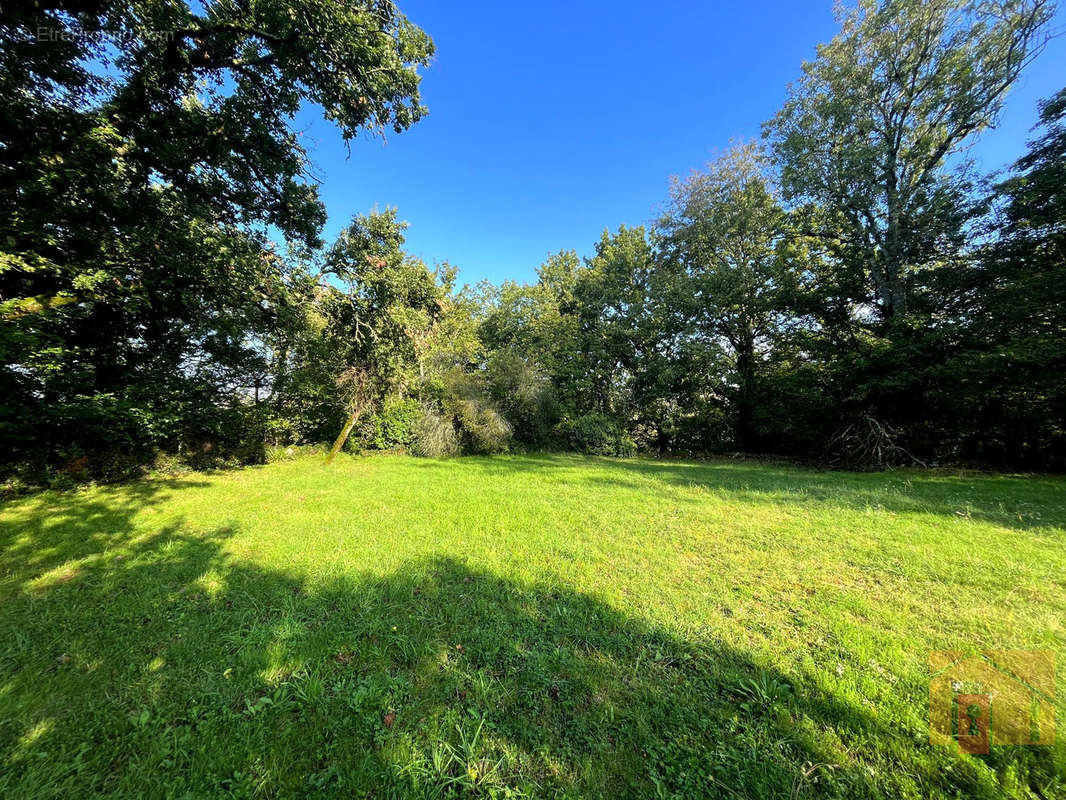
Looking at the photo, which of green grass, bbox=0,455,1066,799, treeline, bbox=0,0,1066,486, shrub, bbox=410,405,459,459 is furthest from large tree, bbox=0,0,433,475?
shrub, bbox=410,405,459,459

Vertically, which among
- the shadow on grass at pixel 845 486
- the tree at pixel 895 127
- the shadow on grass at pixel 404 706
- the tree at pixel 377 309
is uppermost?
the tree at pixel 895 127

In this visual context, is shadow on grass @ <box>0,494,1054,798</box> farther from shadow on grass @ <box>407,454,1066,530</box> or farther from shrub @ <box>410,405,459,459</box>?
shrub @ <box>410,405,459,459</box>

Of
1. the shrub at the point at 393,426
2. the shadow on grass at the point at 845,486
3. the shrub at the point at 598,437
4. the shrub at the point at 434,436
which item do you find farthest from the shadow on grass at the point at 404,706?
the shrub at the point at 598,437

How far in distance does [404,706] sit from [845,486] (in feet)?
34.7

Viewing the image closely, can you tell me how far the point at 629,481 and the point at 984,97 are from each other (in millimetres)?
17642

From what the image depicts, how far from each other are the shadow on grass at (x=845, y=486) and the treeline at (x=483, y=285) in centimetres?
240

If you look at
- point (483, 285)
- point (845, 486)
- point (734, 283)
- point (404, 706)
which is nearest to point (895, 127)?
point (734, 283)

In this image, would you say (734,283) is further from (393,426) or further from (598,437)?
(393,426)

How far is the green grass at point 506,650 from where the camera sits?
176 cm

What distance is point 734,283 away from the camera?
1638cm

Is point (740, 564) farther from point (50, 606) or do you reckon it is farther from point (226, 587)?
point (50, 606)

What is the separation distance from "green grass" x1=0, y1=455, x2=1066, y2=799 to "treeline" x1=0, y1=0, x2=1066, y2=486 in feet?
14.7

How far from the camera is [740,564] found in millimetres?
3977

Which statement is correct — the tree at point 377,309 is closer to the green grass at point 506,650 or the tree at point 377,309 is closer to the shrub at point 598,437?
the green grass at point 506,650
